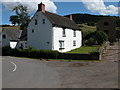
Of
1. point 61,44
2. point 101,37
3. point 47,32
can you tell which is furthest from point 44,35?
point 101,37

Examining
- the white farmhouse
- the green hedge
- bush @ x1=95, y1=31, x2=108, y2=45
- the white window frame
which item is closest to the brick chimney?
the white farmhouse

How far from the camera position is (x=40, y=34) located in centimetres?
3881

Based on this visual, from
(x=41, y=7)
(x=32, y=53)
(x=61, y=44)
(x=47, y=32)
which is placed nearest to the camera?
(x=32, y=53)

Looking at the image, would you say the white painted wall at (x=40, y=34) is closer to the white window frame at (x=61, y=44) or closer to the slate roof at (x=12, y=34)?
the white window frame at (x=61, y=44)

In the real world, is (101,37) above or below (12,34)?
below

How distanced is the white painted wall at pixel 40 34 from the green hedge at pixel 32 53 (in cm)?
450

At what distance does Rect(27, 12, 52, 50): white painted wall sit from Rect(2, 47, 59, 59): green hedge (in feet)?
14.8

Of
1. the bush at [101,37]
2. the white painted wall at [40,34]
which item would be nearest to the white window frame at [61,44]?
the white painted wall at [40,34]

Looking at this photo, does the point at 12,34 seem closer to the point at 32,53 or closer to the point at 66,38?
the point at 66,38

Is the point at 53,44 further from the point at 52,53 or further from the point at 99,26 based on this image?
the point at 99,26

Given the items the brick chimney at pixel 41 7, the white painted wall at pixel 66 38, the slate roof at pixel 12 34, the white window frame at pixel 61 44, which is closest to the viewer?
the white painted wall at pixel 66 38

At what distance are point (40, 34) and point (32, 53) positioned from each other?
20.3ft

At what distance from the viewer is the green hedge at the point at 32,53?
31703 mm

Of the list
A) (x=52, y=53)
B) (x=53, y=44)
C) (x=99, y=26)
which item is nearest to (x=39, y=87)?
(x=52, y=53)
